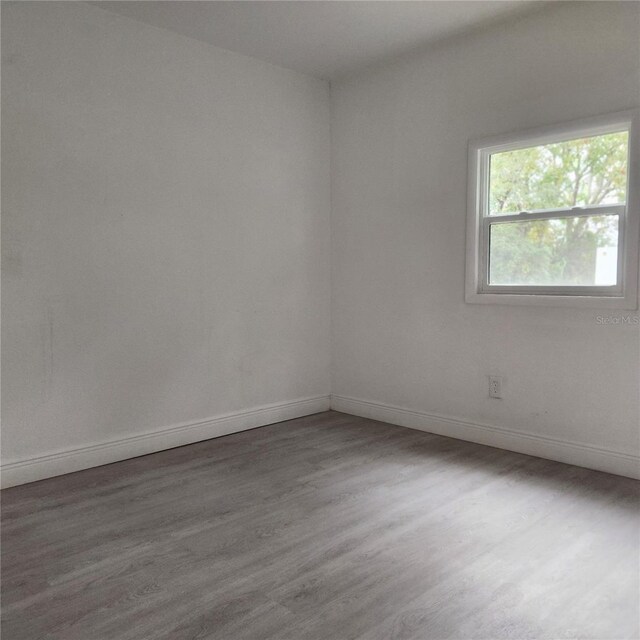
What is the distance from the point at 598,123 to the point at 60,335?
330 centimetres

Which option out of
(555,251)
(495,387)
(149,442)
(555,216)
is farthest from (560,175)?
(149,442)

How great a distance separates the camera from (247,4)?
321 centimetres

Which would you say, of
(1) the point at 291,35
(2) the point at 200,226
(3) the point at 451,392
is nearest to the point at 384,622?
(3) the point at 451,392

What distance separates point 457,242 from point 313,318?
1.39 m

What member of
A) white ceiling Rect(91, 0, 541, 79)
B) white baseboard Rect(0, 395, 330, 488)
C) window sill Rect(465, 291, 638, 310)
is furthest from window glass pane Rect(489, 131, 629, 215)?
white baseboard Rect(0, 395, 330, 488)

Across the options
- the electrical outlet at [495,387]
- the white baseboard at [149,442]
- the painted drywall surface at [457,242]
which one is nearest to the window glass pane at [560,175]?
the painted drywall surface at [457,242]

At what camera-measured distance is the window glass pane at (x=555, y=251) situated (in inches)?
124

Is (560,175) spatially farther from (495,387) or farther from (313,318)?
(313,318)

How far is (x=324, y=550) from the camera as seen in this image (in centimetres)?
228

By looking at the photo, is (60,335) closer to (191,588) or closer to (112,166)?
(112,166)

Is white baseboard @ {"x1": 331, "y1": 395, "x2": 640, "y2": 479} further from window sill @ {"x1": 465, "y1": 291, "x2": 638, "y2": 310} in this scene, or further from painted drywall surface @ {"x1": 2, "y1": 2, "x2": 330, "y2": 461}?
window sill @ {"x1": 465, "y1": 291, "x2": 638, "y2": 310}

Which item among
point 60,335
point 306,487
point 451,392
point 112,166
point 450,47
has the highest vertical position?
point 450,47

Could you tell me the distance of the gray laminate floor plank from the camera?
5.94 ft

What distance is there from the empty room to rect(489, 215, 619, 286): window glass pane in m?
0.02
